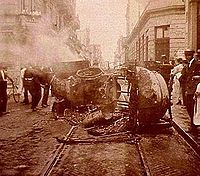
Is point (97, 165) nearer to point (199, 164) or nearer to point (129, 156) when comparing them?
point (129, 156)

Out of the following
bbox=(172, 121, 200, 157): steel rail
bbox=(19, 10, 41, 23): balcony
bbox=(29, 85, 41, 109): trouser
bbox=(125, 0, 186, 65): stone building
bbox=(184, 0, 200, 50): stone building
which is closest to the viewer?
bbox=(172, 121, 200, 157): steel rail

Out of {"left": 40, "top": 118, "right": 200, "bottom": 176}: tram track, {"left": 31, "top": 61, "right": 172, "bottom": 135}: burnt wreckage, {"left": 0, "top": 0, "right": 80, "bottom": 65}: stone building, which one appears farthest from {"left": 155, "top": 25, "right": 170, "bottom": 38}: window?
{"left": 40, "top": 118, "right": 200, "bottom": 176}: tram track

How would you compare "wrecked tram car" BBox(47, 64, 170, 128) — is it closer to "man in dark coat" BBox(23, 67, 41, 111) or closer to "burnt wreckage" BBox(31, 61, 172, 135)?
"burnt wreckage" BBox(31, 61, 172, 135)

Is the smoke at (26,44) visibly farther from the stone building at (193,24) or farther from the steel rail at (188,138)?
the steel rail at (188,138)

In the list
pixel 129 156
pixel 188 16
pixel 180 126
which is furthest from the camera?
pixel 188 16

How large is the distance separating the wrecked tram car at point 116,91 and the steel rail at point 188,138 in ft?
2.19

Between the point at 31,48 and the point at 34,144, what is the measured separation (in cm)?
2199

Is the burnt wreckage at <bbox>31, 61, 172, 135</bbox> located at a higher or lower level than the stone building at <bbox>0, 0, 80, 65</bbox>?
lower

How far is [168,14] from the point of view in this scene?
31.7 m

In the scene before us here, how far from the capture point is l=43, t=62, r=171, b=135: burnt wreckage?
1031 cm

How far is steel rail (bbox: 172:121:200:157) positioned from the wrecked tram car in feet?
2.19

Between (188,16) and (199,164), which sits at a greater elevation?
(188,16)

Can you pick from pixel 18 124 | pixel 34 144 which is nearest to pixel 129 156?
pixel 34 144

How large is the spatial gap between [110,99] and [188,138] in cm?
381
